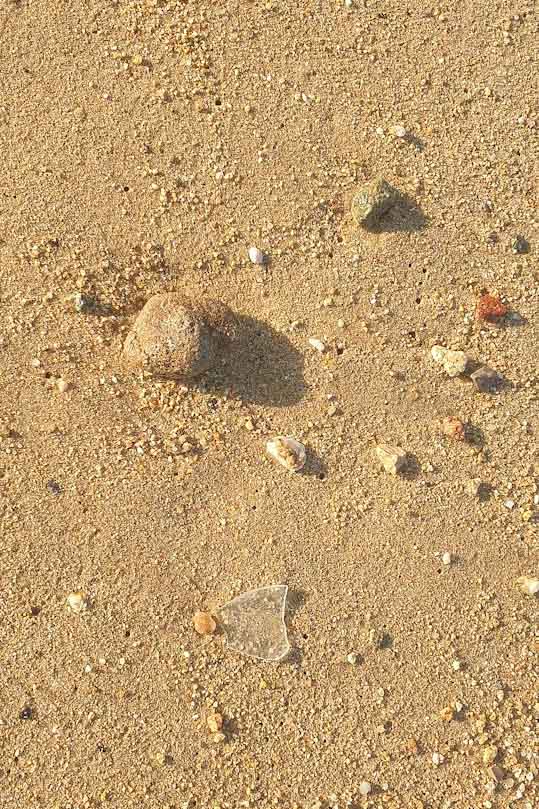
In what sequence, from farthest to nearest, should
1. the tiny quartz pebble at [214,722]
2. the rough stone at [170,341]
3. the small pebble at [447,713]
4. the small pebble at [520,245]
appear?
1. the small pebble at [520,245]
2. the small pebble at [447,713]
3. the tiny quartz pebble at [214,722]
4. the rough stone at [170,341]

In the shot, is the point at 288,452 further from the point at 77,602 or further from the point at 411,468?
the point at 77,602

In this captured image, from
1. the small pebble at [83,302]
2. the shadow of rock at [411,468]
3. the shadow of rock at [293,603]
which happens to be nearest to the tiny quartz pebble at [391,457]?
the shadow of rock at [411,468]

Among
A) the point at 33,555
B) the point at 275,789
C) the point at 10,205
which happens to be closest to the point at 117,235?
the point at 10,205

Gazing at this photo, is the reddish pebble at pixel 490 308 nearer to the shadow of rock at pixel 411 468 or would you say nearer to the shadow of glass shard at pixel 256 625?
the shadow of rock at pixel 411 468

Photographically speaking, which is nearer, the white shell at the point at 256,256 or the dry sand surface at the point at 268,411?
the dry sand surface at the point at 268,411

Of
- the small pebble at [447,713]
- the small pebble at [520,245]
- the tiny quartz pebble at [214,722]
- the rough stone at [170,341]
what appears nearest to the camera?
the rough stone at [170,341]

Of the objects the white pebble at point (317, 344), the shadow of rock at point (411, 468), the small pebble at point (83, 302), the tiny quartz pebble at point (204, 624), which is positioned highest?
the small pebble at point (83, 302)
